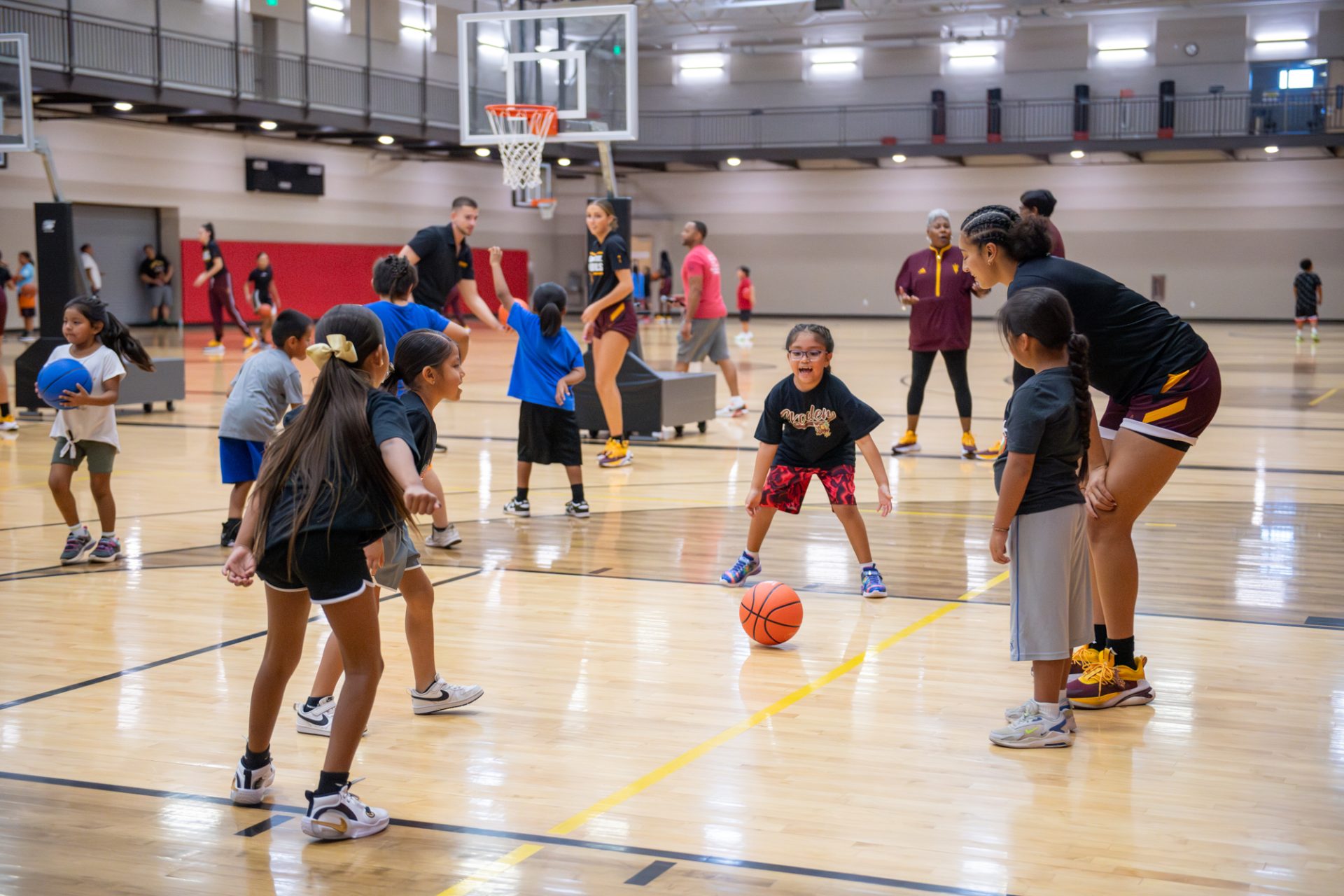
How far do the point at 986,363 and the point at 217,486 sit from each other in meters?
13.7

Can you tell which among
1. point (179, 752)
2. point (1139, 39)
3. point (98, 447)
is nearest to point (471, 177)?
point (1139, 39)

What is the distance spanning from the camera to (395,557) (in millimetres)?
3740

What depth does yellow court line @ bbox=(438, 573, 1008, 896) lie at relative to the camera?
114 inches

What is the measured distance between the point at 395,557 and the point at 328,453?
727mm

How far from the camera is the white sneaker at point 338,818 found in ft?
10.0

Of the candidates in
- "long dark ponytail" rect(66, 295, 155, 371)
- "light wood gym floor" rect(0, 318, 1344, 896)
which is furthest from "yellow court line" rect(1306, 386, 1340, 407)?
"long dark ponytail" rect(66, 295, 155, 371)

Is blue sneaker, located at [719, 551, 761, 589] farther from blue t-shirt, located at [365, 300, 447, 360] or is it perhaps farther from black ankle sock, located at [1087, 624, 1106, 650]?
blue t-shirt, located at [365, 300, 447, 360]

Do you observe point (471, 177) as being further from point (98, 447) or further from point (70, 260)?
point (98, 447)

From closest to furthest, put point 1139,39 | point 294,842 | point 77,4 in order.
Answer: point 294,842, point 77,4, point 1139,39

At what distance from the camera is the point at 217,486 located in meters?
8.48

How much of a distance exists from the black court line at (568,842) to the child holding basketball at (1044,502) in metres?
1.03

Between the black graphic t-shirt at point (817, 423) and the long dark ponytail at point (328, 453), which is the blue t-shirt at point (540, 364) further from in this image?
the long dark ponytail at point (328, 453)

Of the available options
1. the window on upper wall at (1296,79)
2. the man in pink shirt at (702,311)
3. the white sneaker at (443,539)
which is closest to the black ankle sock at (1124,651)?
the white sneaker at (443,539)

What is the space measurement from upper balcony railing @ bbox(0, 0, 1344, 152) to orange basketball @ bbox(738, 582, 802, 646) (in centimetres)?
1897
